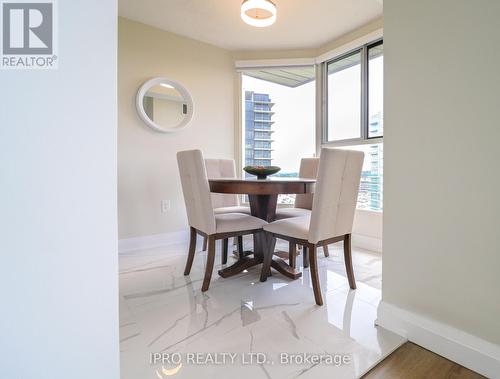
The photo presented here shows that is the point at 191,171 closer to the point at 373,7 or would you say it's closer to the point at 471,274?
the point at 471,274

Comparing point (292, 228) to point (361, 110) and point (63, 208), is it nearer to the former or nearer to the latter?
point (63, 208)

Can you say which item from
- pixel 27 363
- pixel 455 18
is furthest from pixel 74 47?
pixel 455 18

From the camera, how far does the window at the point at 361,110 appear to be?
9.39 ft

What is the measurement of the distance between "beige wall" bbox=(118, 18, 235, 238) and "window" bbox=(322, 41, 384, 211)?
52.0 inches

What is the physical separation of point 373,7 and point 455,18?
180 cm

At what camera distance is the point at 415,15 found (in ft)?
4.07

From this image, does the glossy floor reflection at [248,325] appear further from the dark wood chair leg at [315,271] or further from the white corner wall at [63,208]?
the white corner wall at [63,208]

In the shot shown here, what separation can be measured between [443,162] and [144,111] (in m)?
2.76

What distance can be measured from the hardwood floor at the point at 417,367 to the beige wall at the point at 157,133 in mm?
2480

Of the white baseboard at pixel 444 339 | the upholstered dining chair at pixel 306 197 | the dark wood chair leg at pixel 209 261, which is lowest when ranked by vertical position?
the white baseboard at pixel 444 339

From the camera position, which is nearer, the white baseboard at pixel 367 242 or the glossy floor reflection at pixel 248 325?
the glossy floor reflection at pixel 248 325

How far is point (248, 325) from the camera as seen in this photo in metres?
1.41

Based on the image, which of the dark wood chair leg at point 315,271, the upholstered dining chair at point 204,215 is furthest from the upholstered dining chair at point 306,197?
the dark wood chair leg at point 315,271

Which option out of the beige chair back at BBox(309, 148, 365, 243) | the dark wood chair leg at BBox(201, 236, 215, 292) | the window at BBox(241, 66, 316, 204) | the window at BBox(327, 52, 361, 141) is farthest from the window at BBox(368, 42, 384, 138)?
the dark wood chair leg at BBox(201, 236, 215, 292)
